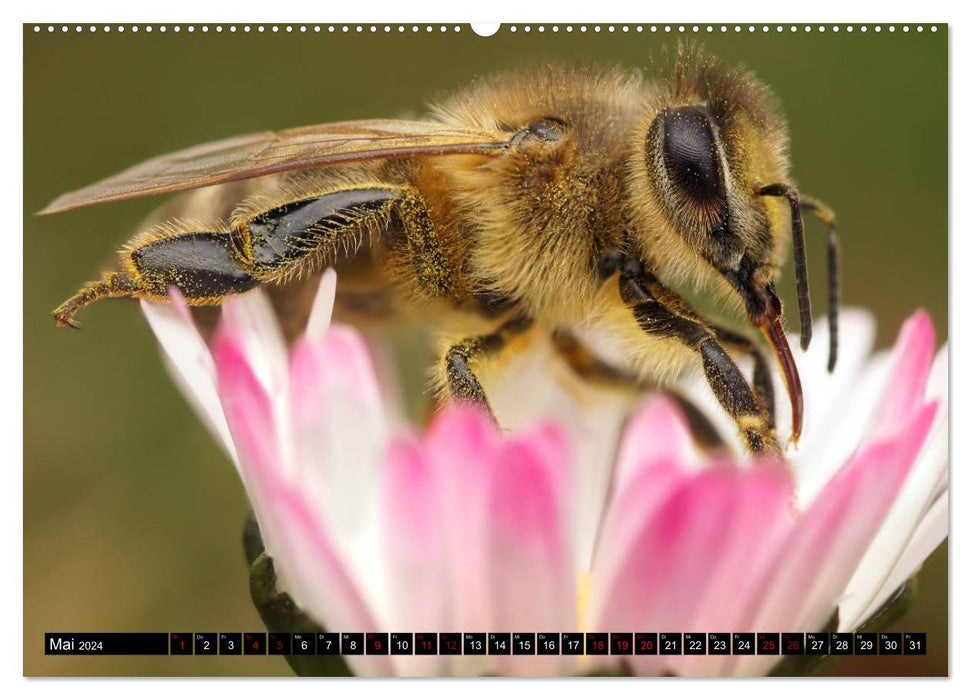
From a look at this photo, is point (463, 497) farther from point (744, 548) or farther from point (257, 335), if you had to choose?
point (257, 335)

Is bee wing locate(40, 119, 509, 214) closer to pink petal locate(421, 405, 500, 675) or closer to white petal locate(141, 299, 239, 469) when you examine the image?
white petal locate(141, 299, 239, 469)

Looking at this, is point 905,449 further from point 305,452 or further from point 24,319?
point 24,319

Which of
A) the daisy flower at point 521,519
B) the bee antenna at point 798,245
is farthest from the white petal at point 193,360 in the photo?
the bee antenna at point 798,245

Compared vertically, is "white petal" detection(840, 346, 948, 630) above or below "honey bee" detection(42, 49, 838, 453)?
below

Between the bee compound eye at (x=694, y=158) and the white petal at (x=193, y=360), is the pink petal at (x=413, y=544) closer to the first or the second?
the white petal at (x=193, y=360)

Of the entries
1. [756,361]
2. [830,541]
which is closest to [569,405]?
[756,361]

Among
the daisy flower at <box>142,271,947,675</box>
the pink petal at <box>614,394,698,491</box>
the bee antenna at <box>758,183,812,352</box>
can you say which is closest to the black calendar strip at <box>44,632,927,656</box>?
the daisy flower at <box>142,271,947,675</box>

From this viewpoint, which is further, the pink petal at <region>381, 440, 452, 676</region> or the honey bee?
the honey bee
